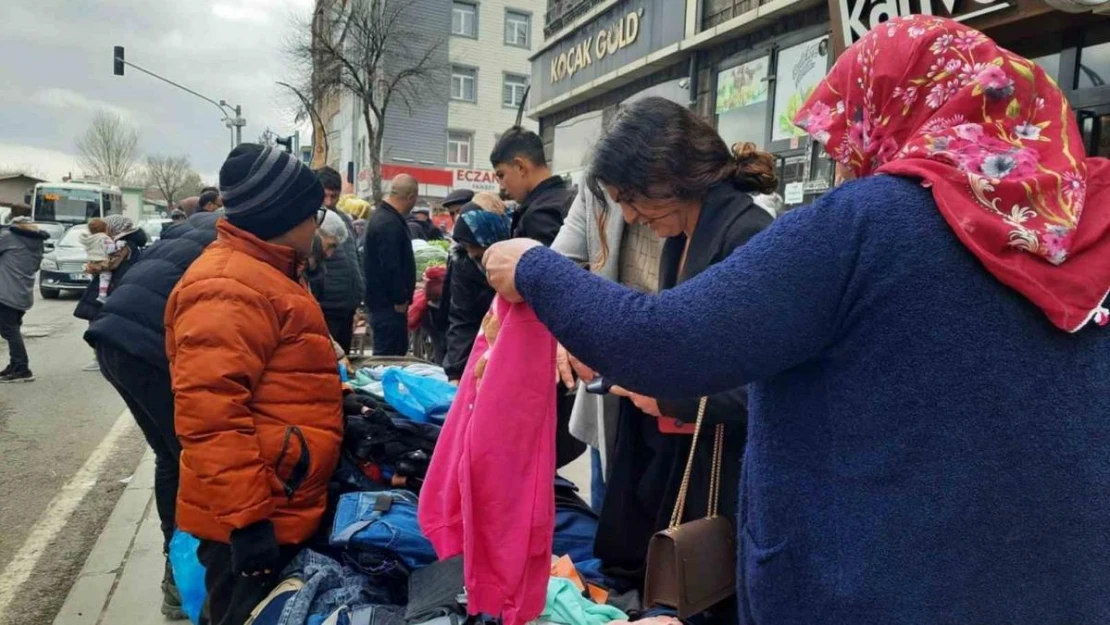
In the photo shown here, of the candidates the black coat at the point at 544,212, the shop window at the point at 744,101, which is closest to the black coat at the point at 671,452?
the black coat at the point at 544,212

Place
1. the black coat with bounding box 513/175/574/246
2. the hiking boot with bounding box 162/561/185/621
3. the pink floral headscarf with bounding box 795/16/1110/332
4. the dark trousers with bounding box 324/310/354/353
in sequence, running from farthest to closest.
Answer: the dark trousers with bounding box 324/310/354/353, the black coat with bounding box 513/175/574/246, the hiking boot with bounding box 162/561/185/621, the pink floral headscarf with bounding box 795/16/1110/332

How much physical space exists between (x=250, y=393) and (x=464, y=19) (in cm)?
3053

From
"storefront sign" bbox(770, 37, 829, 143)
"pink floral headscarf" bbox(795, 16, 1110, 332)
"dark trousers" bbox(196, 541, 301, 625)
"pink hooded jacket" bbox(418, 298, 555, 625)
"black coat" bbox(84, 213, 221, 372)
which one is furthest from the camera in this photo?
"storefront sign" bbox(770, 37, 829, 143)

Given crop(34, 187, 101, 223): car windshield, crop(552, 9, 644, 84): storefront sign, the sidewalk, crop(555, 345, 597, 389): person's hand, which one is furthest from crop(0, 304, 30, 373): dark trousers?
crop(34, 187, 101, 223): car windshield

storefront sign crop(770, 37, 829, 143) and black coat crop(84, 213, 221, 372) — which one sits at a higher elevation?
storefront sign crop(770, 37, 829, 143)

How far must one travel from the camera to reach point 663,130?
6.13ft

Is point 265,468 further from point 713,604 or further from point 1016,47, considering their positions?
point 1016,47

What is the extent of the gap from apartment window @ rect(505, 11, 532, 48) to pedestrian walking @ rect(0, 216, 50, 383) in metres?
24.9

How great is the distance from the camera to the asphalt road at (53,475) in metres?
3.96

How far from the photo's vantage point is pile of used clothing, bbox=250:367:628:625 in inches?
77.7

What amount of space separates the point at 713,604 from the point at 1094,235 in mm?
1167

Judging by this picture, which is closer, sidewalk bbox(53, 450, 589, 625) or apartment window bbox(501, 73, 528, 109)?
sidewalk bbox(53, 450, 589, 625)

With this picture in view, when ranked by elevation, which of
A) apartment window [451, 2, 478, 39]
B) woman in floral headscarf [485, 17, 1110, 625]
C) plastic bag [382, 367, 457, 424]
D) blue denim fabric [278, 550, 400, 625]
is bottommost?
blue denim fabric [278, 550, 400, 625]

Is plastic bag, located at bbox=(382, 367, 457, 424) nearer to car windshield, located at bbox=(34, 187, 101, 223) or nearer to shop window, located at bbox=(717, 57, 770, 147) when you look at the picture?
shop window, located at bbox=(717, 57, 770, 147)
